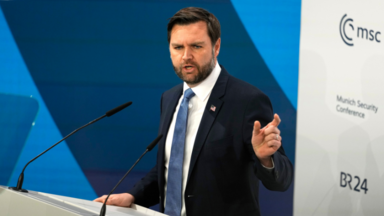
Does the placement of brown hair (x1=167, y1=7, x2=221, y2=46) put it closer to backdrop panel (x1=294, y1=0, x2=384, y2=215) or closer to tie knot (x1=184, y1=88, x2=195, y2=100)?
tie knot (x1=184, y1=88, x2=195, y2=100)

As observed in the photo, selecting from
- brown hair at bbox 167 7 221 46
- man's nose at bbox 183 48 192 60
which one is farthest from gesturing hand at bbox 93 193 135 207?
brown hair at bbox 167 7 221 46

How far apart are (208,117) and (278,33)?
153 centimetres

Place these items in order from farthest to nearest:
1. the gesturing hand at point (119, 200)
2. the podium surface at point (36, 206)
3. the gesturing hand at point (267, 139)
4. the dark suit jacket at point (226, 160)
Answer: the dark suit jacket at point (226, 160) → the gesturing hand at point (119, 200) → the gesturing hand at point (267, 139) → the podium surface at point (36, 206)

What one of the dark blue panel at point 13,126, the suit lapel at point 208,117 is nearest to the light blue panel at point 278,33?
the suit lapel at point 208,117

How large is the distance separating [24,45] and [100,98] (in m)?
0.77

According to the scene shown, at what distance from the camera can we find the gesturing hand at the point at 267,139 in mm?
1277

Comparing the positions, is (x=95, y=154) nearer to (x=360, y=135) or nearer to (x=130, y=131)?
(x=130, y=131)

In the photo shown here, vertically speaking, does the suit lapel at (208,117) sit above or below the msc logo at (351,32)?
below

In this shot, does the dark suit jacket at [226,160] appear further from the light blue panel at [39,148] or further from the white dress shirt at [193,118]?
the light blue panel at [39,148]

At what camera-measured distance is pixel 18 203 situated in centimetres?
112

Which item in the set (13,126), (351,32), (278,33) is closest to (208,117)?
(278,33)

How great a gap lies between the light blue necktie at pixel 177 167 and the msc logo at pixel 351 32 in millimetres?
1791

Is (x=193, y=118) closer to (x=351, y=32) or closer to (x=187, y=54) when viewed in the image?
(x=187, y=54)

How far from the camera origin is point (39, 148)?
2.89 m
